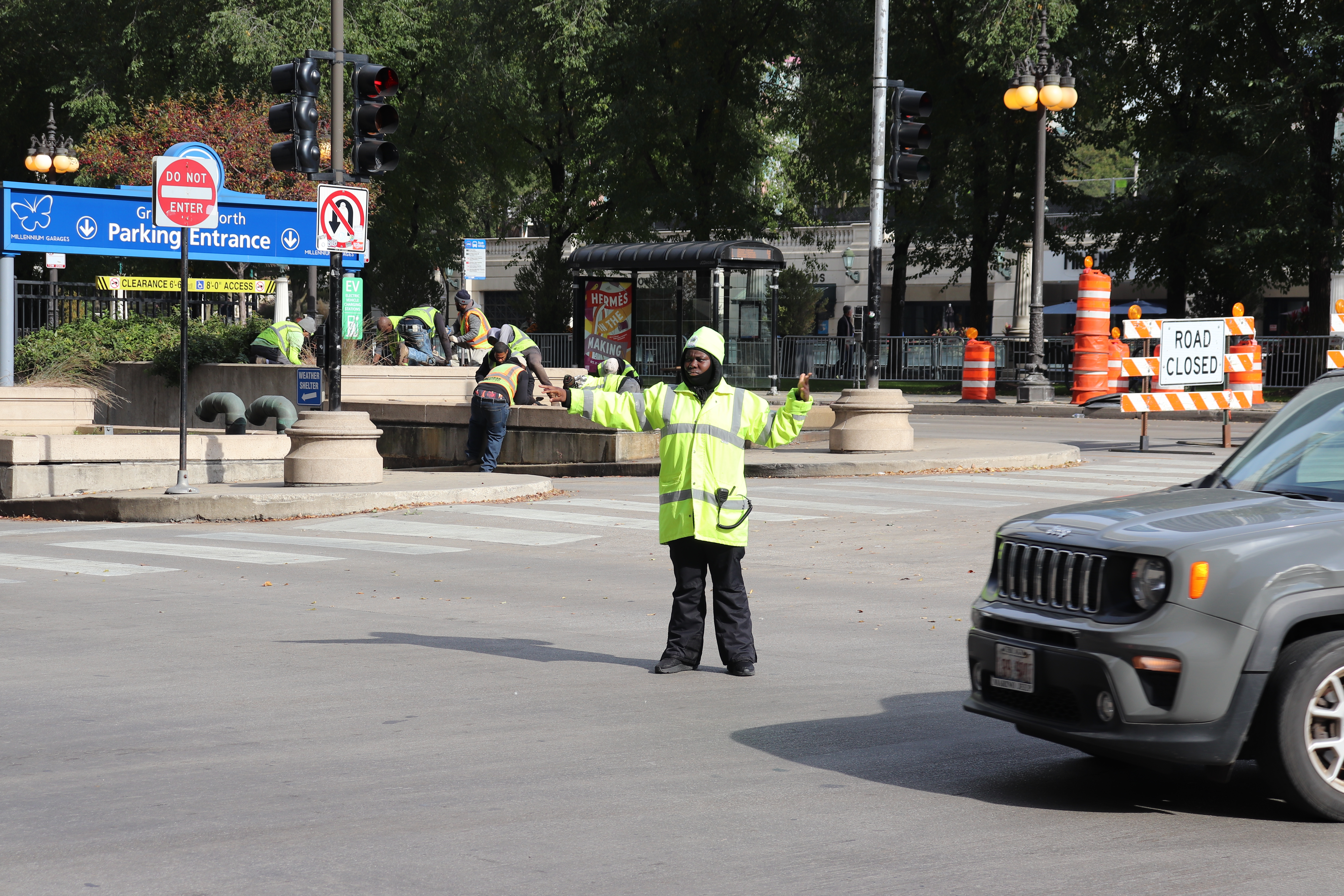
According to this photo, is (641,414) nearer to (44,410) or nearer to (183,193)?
(183,193)

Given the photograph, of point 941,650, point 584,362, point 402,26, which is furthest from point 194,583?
point 402,26

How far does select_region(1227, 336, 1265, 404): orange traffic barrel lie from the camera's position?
75.5 ft

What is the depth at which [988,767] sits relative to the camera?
6254 millimetres

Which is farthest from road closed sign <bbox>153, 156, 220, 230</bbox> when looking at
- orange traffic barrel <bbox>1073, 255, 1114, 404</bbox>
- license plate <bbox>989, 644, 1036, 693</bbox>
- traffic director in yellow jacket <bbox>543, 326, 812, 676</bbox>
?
orange traffic barrel <bbox>1073, 255, 1114, 404</bbox>

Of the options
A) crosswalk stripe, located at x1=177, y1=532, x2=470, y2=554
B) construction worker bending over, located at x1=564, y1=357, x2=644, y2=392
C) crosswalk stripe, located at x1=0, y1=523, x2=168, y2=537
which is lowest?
crosswalk stripe, located at x1=0, y1=523, x2=168, y2=537

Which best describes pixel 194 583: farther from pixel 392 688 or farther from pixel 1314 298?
pixel 1314 298

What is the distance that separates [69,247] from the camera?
2225 cm

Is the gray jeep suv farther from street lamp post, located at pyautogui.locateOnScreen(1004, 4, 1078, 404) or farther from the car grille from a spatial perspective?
street lamp post, located at pyautogui.locateOnScreen(1004, 4, 1078, 404)

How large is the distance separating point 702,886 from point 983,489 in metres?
Result: 12.8

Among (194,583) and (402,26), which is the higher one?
(402,26)

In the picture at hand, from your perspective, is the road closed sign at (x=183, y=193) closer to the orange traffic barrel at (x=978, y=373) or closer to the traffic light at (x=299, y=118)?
the traffic light at (x=299, y=118)

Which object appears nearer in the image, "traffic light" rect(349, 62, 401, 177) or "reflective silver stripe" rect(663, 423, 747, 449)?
"reflective silver stripe" rect(663, 423, 747, 449)

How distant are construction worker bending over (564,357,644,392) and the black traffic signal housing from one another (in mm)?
4075

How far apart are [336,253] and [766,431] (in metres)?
8.96
